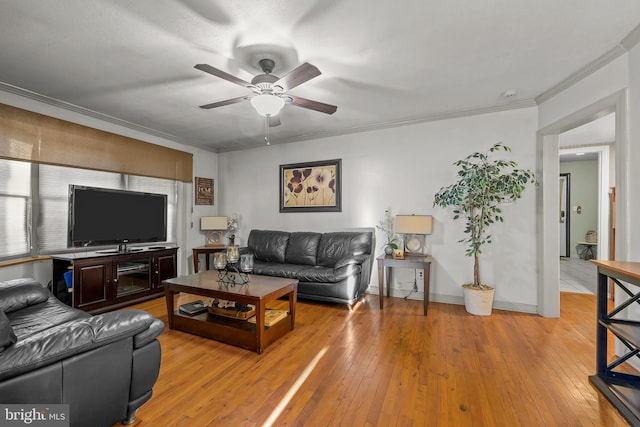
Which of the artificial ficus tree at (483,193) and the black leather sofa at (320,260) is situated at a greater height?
the artificial ficus tree at (483,193)

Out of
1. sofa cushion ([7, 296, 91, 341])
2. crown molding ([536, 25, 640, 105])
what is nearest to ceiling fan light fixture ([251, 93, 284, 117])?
sofa cushion ([7, 296, 91, 341])

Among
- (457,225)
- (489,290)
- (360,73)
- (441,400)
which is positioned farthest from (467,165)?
(441,400)

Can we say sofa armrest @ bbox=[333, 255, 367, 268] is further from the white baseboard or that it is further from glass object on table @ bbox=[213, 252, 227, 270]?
glass object on table @ bbox=[213, 252, 227, 270]

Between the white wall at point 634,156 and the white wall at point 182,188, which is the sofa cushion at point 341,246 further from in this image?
the white wall at point 634,156

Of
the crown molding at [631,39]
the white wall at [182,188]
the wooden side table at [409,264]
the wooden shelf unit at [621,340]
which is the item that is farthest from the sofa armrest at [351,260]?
the crown molding at [631,39]

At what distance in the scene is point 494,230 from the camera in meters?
3.54

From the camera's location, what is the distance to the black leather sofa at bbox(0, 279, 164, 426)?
1.10m

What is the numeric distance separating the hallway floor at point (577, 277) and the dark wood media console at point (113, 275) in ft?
20.4

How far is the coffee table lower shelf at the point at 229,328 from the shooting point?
97.3 inches

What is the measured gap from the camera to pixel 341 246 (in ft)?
13.5

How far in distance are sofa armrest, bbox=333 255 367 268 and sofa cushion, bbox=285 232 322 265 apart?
0.69 m

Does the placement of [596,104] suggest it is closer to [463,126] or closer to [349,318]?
[463,126]

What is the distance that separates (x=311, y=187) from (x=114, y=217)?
2862 millimetres

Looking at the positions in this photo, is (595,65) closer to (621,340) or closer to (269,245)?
(621,340)
